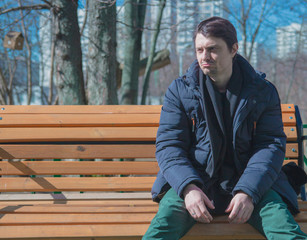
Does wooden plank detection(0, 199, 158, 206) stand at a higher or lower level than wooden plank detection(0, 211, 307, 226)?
lower

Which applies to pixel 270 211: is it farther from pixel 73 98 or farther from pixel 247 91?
pixel 73 98

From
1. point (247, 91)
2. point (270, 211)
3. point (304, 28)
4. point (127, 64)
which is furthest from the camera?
point (304, 28)

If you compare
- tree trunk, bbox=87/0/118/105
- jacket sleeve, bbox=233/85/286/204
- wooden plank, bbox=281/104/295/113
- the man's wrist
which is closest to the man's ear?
jacket sleeve, bbox=233/85/286/204

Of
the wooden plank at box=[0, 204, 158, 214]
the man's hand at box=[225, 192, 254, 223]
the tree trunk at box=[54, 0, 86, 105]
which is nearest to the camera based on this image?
the man's hand at box=[225, 192, 254, 223]

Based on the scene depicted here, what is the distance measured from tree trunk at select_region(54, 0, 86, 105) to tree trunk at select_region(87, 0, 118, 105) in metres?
0.18

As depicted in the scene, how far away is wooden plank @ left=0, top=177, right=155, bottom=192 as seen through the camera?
3.05 metres

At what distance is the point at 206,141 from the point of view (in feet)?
7.93

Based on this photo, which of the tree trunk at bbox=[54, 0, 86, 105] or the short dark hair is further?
the tree trunk at bbox=[54, 0, 86, 105]

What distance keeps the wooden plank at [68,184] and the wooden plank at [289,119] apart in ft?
4.11

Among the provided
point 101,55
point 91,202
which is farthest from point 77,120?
point 101,55

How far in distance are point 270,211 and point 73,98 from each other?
346 cm

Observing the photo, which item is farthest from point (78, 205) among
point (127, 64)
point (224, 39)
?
point (127, 64)

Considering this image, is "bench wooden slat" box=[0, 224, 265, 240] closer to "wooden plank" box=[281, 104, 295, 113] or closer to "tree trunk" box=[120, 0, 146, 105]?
"wooden plank" box=[281, 104, 295, 113]

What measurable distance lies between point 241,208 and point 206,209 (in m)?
0.20
